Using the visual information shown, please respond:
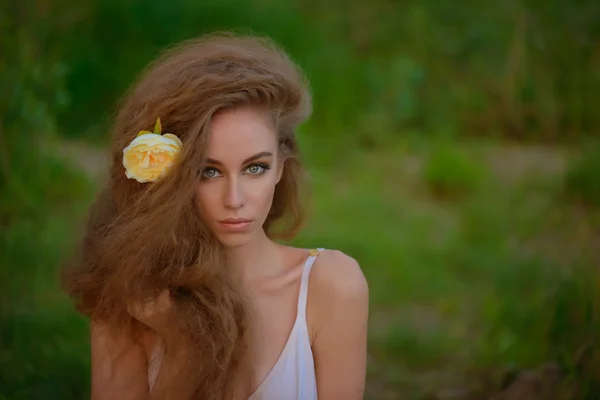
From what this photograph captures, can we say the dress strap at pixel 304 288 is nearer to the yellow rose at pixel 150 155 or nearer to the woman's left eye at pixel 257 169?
the woman's left eye at pixel 257 169

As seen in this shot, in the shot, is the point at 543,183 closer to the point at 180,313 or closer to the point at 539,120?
the point at 539,120

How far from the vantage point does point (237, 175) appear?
1.97 meters

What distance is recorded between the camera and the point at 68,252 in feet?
7.90

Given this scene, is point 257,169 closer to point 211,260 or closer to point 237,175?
point 237,175

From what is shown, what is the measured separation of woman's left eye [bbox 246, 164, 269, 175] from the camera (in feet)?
6.60

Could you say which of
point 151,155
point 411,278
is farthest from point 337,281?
point 411,278

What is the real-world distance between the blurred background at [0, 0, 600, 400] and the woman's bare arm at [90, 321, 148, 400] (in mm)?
951

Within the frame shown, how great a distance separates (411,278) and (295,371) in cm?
235

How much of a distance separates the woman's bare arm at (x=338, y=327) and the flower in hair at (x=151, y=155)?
51 cm

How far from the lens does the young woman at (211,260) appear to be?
1962 mm

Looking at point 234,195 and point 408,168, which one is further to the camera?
point 408,168

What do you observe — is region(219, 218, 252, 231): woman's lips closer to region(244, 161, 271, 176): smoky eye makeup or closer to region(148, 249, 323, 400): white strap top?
region(244, 161, 271, 176): smoky eye makeup

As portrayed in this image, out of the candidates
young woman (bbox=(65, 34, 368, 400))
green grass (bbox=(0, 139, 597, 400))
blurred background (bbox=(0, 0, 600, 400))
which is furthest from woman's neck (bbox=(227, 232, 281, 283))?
blurred background (bbox=(0, 0, 600, 400))

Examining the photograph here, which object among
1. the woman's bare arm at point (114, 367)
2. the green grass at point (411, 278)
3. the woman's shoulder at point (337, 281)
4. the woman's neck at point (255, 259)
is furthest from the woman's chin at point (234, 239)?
the green grass at point (411, 278)
